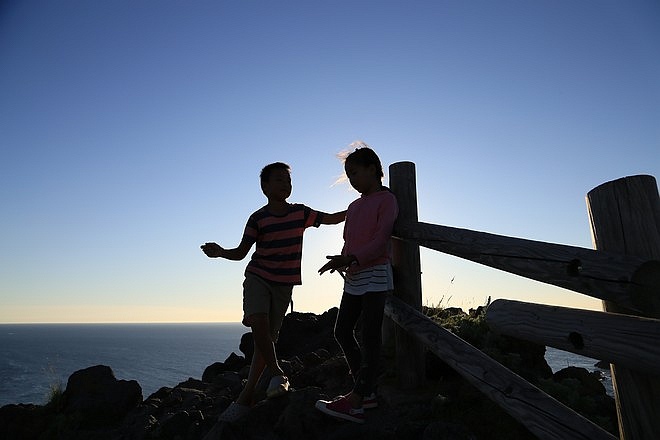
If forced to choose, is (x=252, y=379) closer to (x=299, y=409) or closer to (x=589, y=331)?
(x=299, y=409)

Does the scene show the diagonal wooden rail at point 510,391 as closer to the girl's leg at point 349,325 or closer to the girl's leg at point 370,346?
the girl's leg at point 370,346

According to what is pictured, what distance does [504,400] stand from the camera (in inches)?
102

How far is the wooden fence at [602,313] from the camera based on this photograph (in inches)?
64.5

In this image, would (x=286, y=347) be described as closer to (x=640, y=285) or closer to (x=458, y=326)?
(x=458, y=326)

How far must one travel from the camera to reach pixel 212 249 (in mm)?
4438

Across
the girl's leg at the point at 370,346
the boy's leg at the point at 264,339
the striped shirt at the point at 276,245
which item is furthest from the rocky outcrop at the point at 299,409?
the striped shirt at the point at 276,245

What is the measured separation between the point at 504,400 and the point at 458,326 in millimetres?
2543

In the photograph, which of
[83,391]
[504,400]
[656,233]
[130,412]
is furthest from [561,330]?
[83,391]

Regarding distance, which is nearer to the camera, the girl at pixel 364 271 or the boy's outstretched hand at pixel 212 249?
the girl at pixel 364 271

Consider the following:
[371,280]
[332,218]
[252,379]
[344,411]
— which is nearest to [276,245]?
[332,218]

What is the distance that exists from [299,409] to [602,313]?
9.67ft

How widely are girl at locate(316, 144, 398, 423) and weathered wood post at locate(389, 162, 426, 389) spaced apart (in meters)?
0.26

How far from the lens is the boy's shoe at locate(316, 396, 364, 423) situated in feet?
11.5

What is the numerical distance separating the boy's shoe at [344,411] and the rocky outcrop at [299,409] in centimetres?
6
